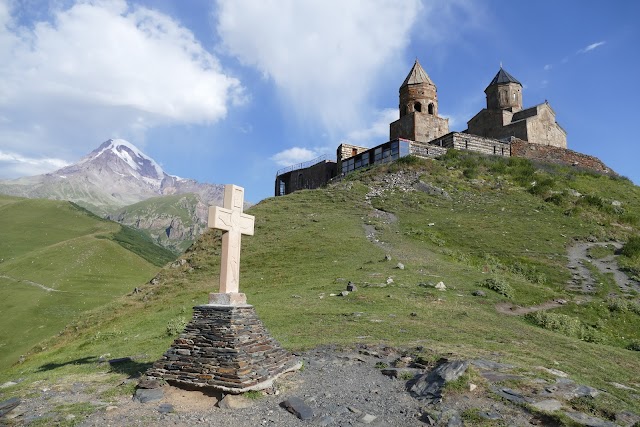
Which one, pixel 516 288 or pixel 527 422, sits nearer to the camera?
pixel 527 422

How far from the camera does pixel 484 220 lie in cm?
3506

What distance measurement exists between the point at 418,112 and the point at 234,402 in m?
48.6

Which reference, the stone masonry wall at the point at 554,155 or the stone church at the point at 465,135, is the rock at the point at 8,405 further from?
the stone masonry wall at the point at 554,155

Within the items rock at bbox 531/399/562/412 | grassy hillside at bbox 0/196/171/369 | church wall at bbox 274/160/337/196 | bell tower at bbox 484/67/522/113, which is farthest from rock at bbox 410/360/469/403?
bell tower at bbox 484/67/522/113

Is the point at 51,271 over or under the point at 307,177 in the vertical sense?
under

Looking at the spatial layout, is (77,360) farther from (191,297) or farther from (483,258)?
(483,258)

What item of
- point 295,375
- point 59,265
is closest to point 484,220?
point 295,375

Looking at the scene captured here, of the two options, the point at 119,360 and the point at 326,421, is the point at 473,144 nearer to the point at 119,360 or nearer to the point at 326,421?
the point at 119,360

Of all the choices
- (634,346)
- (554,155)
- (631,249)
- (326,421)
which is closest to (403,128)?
(554,155)

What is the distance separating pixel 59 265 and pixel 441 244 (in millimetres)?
55472

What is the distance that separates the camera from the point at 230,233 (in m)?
11.1

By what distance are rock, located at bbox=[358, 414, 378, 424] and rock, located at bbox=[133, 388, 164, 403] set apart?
4.19 metres

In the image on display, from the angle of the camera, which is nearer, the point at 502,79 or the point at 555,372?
the point at 555,372

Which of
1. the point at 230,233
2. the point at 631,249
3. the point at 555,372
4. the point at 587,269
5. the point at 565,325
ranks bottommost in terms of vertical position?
the point at 555,372
